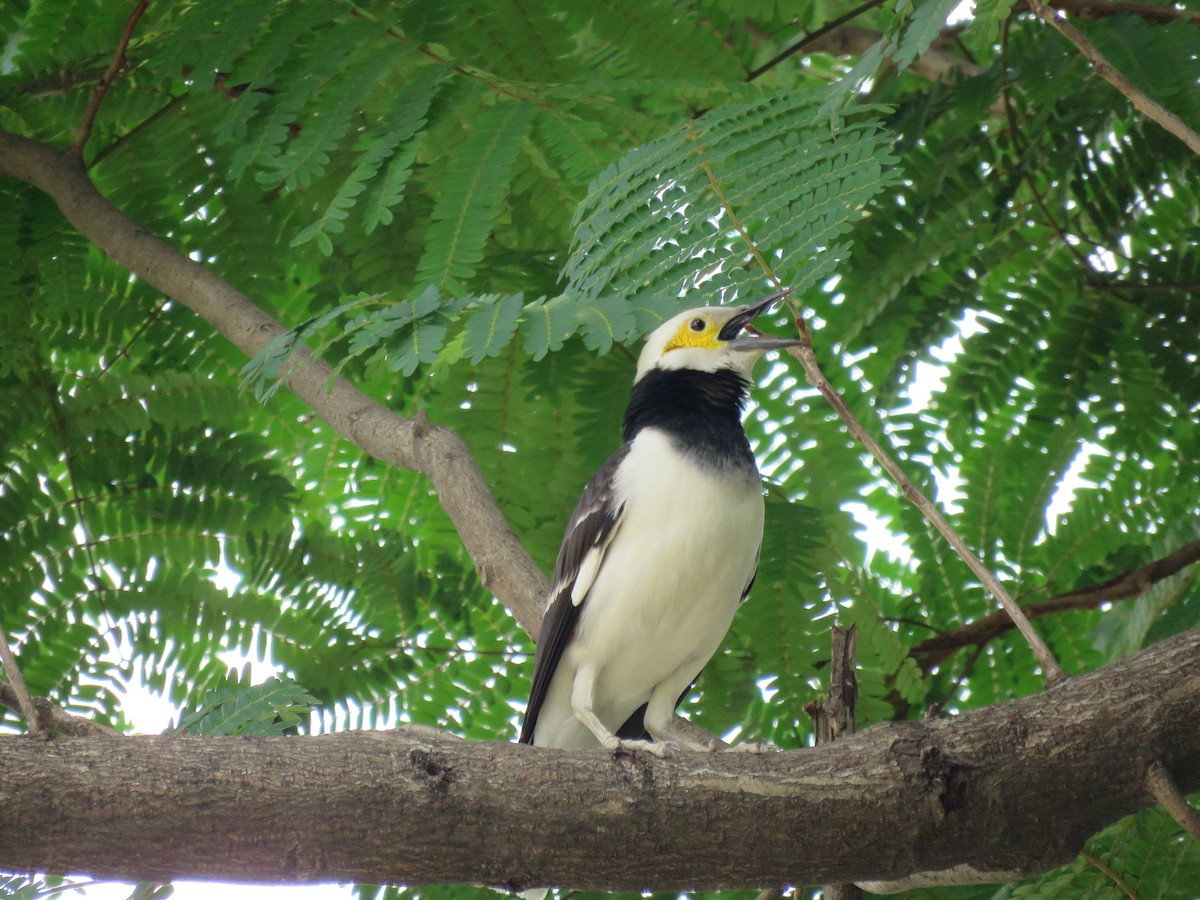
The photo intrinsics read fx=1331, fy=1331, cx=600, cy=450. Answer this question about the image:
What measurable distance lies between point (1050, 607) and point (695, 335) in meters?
1.90

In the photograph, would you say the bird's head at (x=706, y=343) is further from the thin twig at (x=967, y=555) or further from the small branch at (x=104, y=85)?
the small branch at (x=104, y=85)

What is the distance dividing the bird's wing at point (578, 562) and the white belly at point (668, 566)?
0.14 ft

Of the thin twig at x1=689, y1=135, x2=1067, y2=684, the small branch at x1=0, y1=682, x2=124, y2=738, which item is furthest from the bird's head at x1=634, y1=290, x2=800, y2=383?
the small branch at x1=0, y1=682, x2=124, y2=738

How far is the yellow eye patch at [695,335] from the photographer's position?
5535 millimetres

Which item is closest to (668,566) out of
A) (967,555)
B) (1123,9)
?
(967,555)

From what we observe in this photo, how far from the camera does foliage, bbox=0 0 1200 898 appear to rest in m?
5.23

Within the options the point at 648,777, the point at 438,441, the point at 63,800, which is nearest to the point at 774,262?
the point at 438,441

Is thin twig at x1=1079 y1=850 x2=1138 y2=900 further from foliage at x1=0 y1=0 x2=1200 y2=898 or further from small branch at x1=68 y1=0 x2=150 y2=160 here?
small branch at x1=68 y1=0 x2=150 y2=160

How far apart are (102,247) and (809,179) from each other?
3.18 meters

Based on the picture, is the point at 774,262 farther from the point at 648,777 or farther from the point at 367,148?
the point at 648,777

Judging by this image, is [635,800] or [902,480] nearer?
[635,800]

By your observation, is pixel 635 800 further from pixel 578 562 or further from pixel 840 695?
pixel 578 562

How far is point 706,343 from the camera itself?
5543 mm

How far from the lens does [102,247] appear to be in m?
5.73
